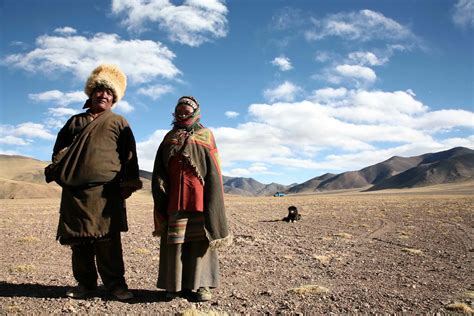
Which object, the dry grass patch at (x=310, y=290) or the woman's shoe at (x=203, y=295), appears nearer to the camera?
the woman's shoe at (x=203, y=295)

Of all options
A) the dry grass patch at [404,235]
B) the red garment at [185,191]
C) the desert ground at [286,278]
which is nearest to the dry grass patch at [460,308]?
the desert ground at [286,278]

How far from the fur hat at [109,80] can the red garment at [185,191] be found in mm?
1133

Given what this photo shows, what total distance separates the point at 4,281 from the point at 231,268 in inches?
Result: 135

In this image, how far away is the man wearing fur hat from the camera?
437 cm

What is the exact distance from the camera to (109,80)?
465 cm

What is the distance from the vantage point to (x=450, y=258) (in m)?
7.84

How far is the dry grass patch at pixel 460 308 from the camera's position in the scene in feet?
13.9

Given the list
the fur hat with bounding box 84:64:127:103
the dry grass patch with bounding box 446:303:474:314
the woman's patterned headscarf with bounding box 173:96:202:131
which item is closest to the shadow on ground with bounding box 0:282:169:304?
the woman's patterned headscarf with bounding box 173:96:202:131

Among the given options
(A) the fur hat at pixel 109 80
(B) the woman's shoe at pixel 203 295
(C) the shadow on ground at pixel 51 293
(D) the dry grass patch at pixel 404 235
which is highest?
(A) the fur hat at pixel 109 80

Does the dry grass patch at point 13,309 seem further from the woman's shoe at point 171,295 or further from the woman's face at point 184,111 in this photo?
the woman's face at point 184,111

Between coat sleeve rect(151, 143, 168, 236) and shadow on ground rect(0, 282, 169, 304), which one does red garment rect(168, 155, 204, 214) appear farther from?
shadow on ground rect(0, 282, 169, 304)

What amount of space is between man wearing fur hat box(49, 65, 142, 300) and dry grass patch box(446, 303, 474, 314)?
363 centimetres

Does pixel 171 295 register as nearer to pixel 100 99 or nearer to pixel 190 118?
pixel 190 118

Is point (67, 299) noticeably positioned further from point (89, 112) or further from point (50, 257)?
point (50, 257)
